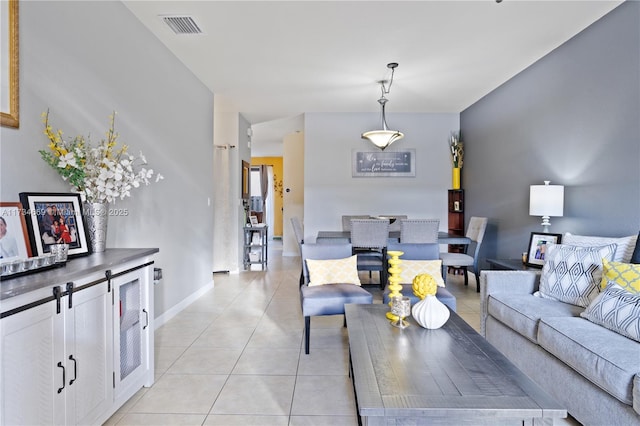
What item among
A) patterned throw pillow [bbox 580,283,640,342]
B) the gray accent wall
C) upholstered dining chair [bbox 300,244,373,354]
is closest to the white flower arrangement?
upholstered dining chair [bbox 300,244,373,354]

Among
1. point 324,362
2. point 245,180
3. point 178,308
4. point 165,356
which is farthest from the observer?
point 245,180

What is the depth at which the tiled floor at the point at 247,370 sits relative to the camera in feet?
6.47

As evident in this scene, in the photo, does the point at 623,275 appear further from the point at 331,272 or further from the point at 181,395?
the point at 181,395

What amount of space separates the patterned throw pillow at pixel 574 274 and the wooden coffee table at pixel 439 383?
1.05 metres

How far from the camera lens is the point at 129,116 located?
292cm

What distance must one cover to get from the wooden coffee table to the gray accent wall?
213cm

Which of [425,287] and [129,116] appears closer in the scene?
[425,287]

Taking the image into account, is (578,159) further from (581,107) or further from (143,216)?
(143,216)

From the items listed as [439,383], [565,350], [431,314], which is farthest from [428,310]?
[565,350]

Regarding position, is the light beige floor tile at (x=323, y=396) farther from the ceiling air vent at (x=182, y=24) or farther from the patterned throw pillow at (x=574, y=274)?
the ceiling air vent at (x=182, y=24)

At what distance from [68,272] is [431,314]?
71.6 inches

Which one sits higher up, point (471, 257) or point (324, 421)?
point (471, 257)

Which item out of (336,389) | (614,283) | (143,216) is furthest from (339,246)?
(614,283)

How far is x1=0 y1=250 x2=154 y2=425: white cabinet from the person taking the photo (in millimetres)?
1250
